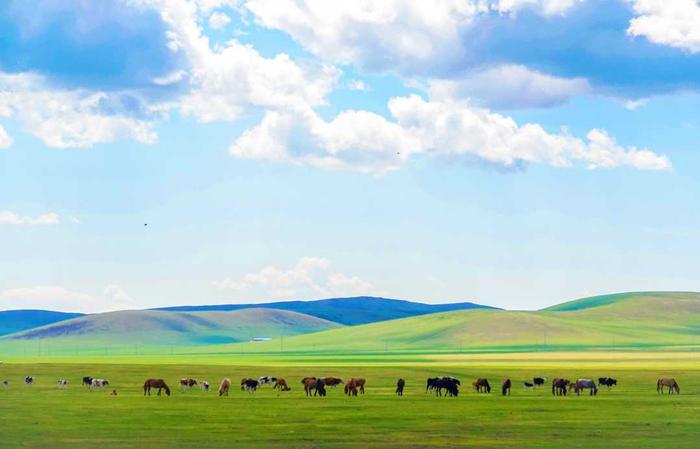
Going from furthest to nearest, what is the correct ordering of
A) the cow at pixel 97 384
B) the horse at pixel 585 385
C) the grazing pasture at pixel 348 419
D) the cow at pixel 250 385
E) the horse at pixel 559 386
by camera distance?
the cow at pixel 97 384 → the cow at pixel 250 385 → the horse at pixel 585 385 → the horse at pixel 559 386 → the grazing pasture at pixel 348 419

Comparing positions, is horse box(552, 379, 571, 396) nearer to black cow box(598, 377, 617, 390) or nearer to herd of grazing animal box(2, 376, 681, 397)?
herd of grazing animal box(2, 376, 681, 397)

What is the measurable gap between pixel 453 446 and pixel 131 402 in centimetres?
2879

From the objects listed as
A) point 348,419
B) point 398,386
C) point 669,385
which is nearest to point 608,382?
point 669,385

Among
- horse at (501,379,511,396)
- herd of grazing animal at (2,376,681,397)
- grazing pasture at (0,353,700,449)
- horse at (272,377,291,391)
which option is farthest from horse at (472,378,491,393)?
horse at (272,377,291,391)

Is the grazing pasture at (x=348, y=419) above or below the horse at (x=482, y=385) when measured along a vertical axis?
below

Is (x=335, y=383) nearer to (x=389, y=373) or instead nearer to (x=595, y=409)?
(x=595, y=409)

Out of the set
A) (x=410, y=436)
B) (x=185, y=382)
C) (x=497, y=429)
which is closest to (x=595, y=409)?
(x=497, y=429)

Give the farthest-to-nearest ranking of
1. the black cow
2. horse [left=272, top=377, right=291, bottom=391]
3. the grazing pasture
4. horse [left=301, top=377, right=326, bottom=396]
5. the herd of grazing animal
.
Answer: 1. the black cow
2. horse [left=272, top=377, right=291, bottom=391]
3. the herd of grazing animal
4. horse [left=301, top=377, right=326, bottom=396]
5. the grazing pasture

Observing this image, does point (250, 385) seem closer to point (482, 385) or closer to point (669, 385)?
point (482, 385)

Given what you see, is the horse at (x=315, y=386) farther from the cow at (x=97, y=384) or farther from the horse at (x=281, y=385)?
the cow at (x=97, y=384)

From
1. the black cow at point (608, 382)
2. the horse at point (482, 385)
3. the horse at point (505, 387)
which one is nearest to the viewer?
the horse at point (505, 387)

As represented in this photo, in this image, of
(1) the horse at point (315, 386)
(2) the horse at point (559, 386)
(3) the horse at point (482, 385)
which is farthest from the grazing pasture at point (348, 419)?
(2) the horse at point (559, 386)

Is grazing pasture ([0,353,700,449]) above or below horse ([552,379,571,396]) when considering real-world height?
below

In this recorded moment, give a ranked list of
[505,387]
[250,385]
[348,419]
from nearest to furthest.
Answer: [348,419], [505,387], [250,385]
